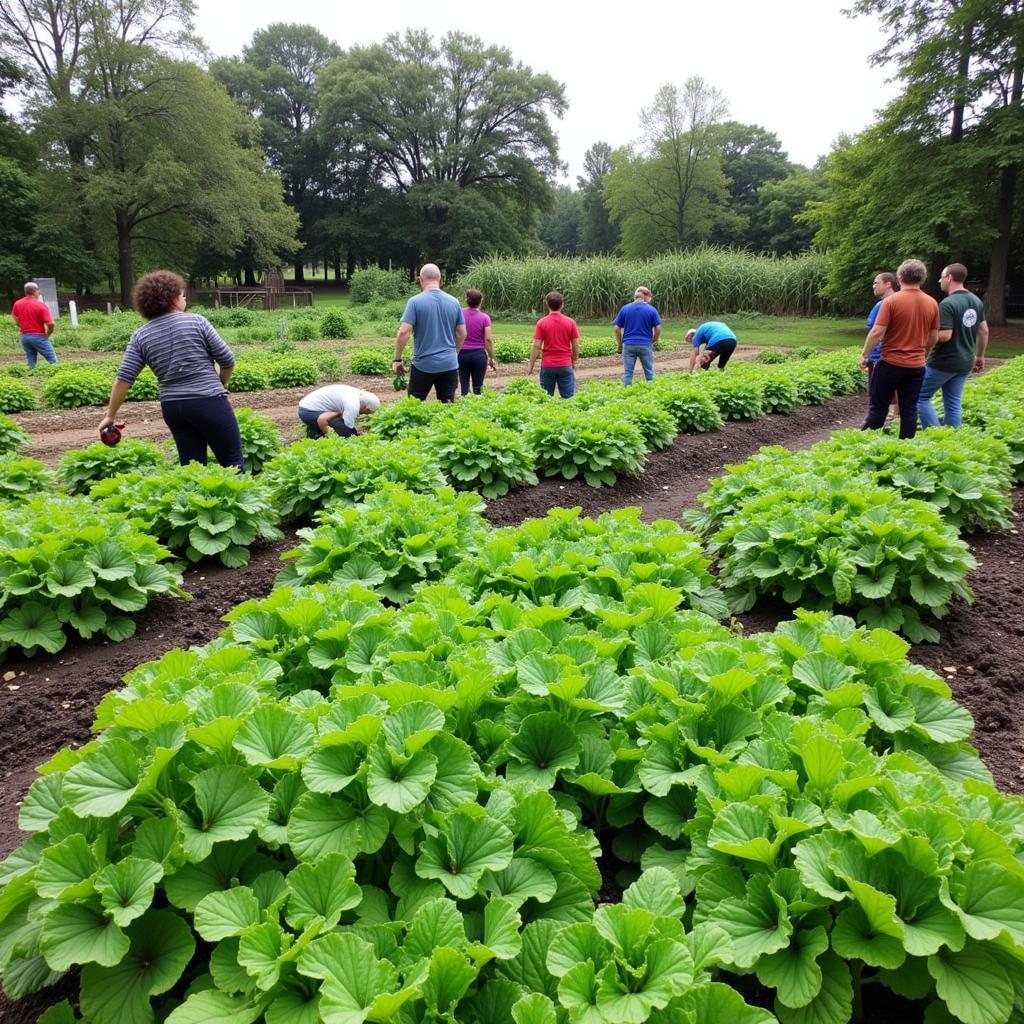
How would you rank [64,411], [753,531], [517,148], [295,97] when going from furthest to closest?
[295,97], [517,148], [64,411], [753,531]

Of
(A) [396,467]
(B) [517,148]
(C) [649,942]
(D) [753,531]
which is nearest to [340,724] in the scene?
(C) [649,942]

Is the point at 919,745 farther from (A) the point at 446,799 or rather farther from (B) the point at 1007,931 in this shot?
(A) the point at 446,799

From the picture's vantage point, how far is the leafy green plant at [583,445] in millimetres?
7121

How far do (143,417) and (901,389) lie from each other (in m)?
10.8

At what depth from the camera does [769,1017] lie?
1.36 m

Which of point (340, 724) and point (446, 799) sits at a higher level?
point (340, 724)

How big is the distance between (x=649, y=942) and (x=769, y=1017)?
24 centimetres

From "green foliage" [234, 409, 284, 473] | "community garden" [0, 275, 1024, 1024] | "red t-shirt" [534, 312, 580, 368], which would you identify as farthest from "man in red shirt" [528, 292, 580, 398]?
"community garden" [0, 275, 1024, 1024]

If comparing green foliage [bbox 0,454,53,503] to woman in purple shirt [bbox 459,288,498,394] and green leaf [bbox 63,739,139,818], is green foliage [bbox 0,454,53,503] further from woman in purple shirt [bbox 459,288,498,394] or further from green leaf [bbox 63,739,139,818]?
green leaf [bbox 63,739,139,818]

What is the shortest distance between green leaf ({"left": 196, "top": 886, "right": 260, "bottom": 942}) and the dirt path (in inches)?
339

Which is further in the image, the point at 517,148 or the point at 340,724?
the point at 517,148

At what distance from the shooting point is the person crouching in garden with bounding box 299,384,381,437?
276 inches

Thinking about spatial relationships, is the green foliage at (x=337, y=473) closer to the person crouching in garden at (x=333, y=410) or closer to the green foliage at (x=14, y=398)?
the person crouching in garden at (x=333, y=410)

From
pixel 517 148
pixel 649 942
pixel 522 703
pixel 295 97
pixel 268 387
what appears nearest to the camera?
pixel 649 942
